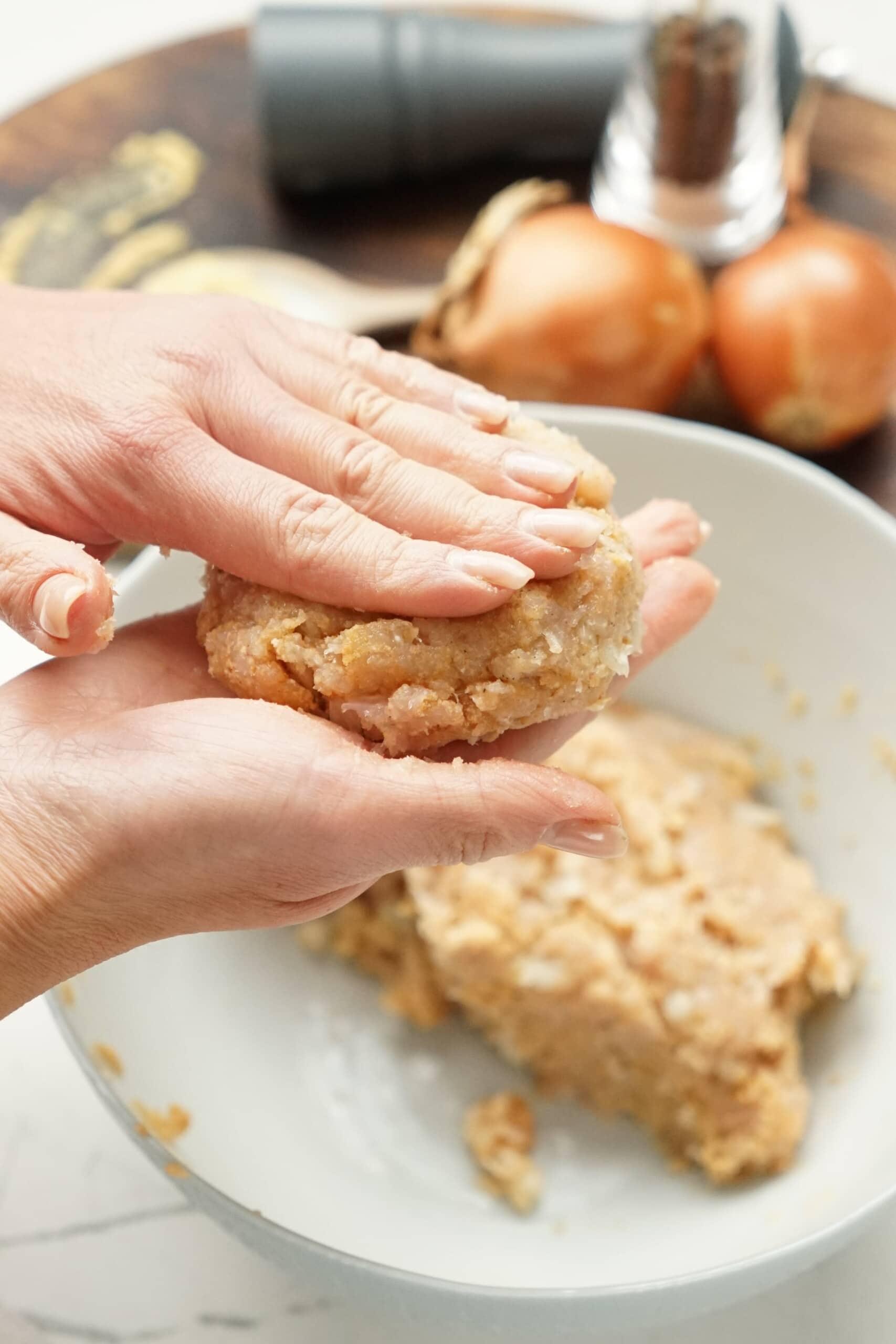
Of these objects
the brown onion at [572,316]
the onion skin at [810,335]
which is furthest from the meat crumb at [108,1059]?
the onion skin at [810,335]

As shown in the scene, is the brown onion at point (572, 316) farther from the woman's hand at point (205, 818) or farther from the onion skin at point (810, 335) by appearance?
the woman's hand at point (205, 818)

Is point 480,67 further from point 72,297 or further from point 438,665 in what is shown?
point 438,665

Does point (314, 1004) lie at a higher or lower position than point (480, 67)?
lower

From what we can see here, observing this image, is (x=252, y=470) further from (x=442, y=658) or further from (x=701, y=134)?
(x=701, y=134)

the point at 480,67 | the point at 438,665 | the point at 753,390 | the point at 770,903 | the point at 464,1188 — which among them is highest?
A: the point at 480,67

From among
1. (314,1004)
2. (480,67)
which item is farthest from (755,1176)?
(480,67)

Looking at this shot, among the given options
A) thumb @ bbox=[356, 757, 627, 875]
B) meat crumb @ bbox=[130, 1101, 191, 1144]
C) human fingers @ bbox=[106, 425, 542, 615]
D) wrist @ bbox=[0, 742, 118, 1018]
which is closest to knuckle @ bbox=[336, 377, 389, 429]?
human fingers @ bbox=[106, 425, 542, 615]

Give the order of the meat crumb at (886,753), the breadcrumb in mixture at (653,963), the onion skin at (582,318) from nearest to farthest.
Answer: the breadcrumb in mixture at (653,963), the meat crumb at (886,753), the onion skin at (582,318)
